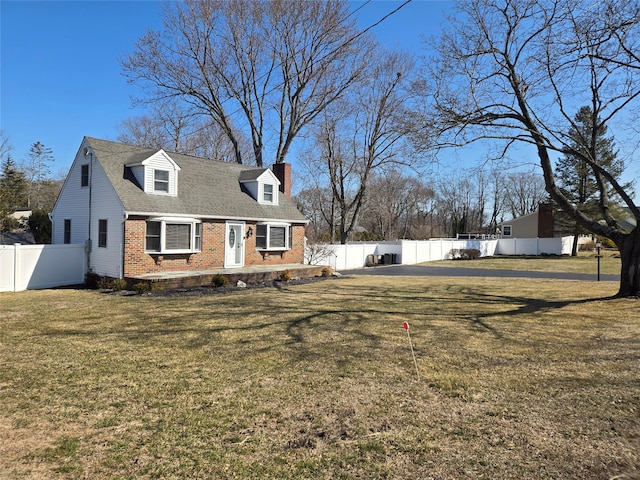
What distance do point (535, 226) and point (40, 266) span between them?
164 feet

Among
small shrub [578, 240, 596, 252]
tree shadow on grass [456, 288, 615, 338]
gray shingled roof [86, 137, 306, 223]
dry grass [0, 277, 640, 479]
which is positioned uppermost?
gray shingled roof [86, 137, 306, 223]

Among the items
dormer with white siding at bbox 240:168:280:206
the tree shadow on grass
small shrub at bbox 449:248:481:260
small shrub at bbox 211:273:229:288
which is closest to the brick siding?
dormer with white siding at bbox 240:168:280:206

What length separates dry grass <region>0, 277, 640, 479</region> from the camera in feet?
11.2

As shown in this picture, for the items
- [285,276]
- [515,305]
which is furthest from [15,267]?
[515,305]

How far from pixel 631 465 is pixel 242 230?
1723cm

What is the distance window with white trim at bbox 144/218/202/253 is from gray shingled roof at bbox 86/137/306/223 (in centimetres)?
40

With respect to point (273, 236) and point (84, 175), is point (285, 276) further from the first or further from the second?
point (84, 175)

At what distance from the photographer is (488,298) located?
42.4ft

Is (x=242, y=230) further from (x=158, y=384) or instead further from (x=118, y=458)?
(x=118, y=458)

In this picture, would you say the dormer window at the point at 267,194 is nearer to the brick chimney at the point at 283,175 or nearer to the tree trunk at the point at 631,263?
the brick chimney at the point at 283,175

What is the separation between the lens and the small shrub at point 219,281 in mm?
15133

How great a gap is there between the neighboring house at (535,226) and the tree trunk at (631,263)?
36225 millimetres

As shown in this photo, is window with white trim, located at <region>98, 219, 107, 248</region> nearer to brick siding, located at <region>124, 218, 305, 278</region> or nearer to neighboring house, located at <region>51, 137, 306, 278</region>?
neighboring house, located at <region>51, 137, 306, 278</region>

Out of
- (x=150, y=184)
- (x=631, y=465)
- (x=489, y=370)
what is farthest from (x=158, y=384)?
(x=150, y=184)
